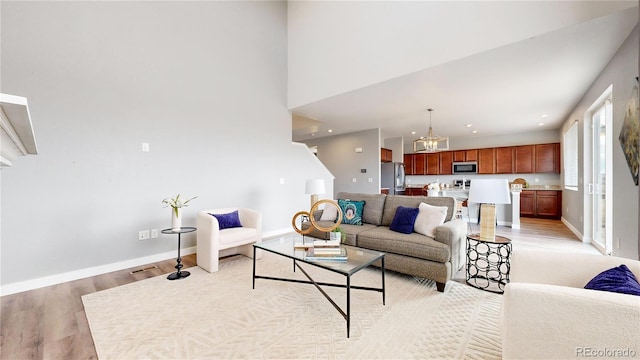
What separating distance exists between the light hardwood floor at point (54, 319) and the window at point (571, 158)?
4.53 m

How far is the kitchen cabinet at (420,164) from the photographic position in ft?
29.5

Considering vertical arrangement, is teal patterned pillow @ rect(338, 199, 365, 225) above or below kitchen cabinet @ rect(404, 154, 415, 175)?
below

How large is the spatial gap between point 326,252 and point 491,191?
1.76m

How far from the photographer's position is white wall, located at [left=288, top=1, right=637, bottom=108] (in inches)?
99.8

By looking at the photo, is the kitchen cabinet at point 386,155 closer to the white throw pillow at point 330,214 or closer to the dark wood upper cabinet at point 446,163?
the dark wood upper cabinet at point 446,163

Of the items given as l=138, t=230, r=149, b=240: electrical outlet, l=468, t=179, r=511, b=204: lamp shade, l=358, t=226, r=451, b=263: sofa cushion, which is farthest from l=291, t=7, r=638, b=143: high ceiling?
l=138, t=230, r=149, b=240: electrical outlet

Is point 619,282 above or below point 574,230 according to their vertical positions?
above

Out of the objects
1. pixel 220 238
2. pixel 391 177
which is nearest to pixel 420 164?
pixel 391 177

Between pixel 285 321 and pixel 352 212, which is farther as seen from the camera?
pixel 352 212

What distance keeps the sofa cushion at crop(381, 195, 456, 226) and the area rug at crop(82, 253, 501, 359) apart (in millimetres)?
824

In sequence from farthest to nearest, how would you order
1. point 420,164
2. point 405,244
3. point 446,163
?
point 420,164 < point 446,163 < point 405,244

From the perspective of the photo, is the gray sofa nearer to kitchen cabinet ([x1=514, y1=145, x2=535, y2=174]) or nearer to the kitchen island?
the kitchen island

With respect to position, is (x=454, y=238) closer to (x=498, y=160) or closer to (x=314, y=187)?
(x=314, y=187)

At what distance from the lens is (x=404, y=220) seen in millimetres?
2967
